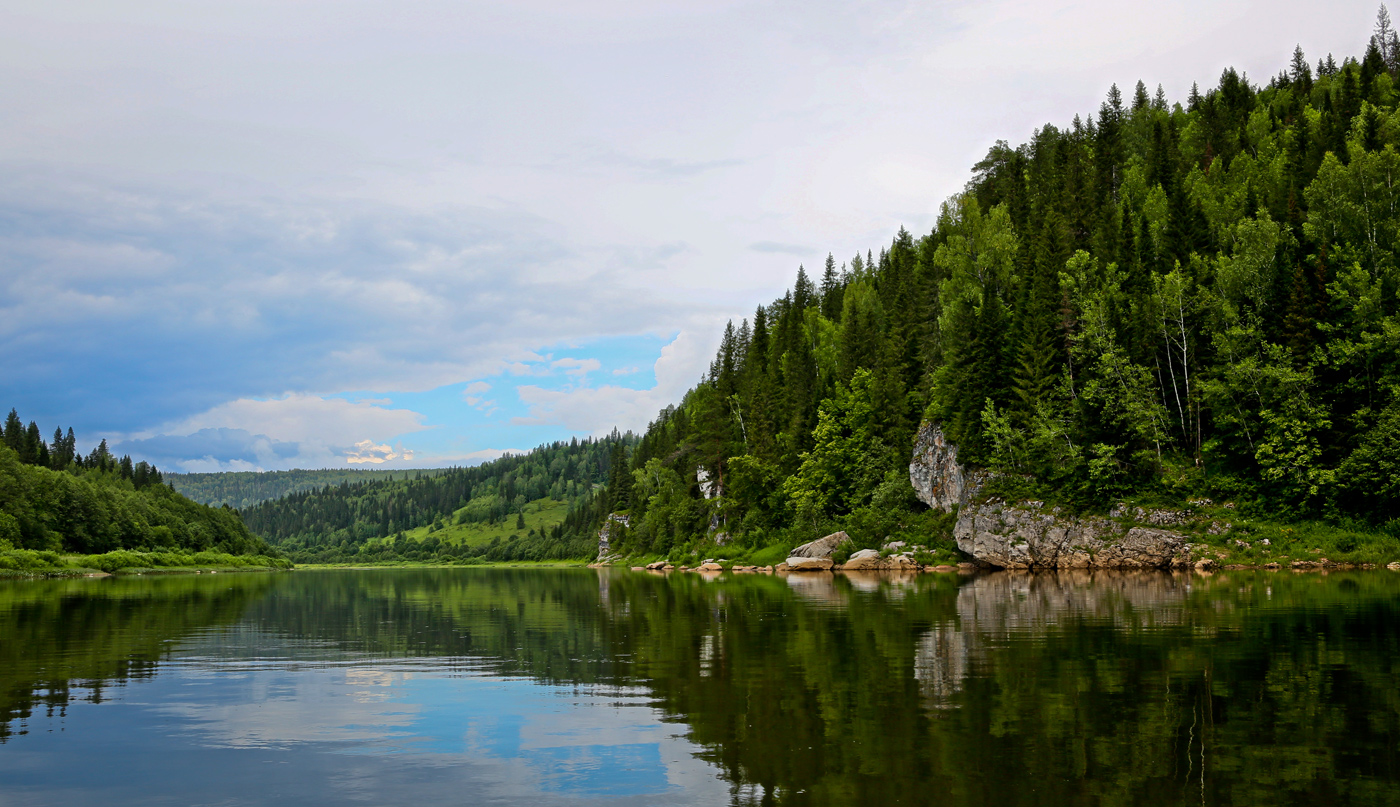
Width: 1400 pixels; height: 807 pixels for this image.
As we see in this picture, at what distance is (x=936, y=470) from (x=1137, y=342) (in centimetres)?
1967

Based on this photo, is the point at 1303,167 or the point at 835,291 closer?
the point at 1303,167

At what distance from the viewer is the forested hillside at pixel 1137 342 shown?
58094 millimetres

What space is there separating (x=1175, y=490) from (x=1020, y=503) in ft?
34.4

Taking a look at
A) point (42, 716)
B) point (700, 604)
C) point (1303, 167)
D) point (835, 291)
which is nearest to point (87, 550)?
point (835, 291)

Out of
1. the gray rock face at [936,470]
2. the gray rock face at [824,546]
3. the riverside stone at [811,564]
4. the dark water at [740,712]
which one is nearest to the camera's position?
the dark water at [740,712]

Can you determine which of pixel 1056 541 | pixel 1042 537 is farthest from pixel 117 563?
pixel 1056 541

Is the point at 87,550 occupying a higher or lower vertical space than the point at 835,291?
lower

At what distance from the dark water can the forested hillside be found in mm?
35186

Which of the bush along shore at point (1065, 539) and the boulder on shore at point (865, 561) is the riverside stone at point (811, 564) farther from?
the boulder on shore at point (865, 561)

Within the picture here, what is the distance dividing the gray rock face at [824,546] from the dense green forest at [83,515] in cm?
9189

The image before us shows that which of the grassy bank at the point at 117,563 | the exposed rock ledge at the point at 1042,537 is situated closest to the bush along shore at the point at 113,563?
the grassy bank at the point at 117,563

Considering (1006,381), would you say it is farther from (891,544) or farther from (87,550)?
(87,550)

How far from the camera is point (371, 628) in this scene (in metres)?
32.6

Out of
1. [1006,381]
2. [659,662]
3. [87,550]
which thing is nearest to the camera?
[659,662]
